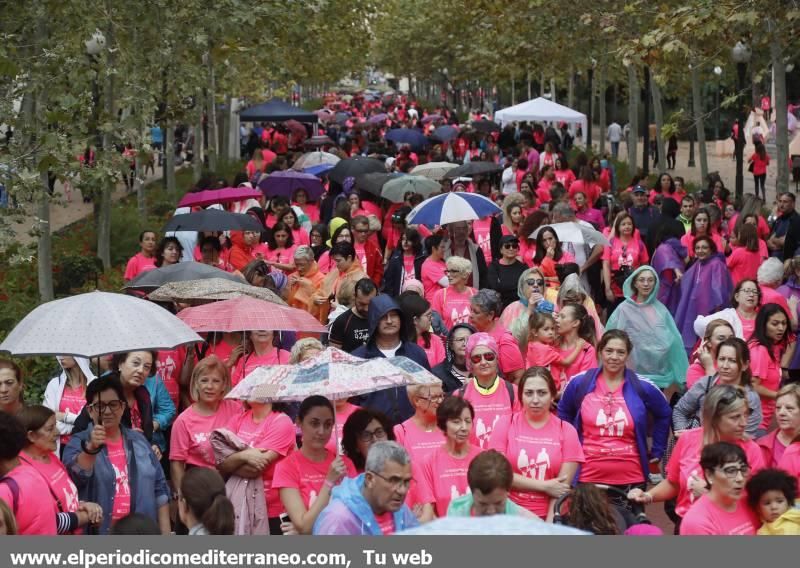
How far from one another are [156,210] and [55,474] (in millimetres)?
21443

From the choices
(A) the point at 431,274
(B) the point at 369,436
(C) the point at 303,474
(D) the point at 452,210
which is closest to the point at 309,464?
(C) the point at 303,474

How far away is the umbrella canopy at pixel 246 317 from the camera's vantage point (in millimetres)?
10422

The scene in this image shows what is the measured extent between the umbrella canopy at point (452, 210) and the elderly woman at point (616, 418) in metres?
6.27

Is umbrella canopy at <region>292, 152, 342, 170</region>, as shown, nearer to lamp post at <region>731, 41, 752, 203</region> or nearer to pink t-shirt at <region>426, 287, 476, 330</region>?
→ lamp post at <region>731, 41, 752, 203</region>

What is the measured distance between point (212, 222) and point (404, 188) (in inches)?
203

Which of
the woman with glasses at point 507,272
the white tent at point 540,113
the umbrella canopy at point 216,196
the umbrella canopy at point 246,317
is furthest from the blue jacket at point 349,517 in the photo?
the white tent at point 540,113

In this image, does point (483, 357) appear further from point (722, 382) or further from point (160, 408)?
point (160, 408)

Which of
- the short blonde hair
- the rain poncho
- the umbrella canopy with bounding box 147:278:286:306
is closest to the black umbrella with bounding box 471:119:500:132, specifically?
the rain poncho

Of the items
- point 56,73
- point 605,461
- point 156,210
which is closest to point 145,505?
point 605,461

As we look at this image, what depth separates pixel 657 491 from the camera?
8.40 m

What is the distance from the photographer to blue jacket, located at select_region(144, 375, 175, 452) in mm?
9688

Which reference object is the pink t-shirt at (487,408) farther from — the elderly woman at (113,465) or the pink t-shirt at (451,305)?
the pink t-shirt at (451,305)

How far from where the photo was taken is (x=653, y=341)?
11.9 m

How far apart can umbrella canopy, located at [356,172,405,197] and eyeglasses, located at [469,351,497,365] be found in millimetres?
11504
